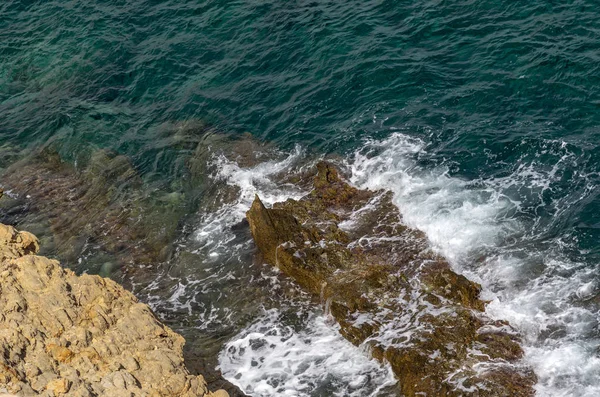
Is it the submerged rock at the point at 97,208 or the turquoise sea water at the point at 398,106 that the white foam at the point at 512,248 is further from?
the submerged rock at the point at 97,208

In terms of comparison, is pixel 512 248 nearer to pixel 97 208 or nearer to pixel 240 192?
pixel 240 192

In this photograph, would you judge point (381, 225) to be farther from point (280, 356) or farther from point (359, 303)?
point (280, 356)

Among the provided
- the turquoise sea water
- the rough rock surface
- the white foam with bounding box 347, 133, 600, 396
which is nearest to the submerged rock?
the turquoise sea water

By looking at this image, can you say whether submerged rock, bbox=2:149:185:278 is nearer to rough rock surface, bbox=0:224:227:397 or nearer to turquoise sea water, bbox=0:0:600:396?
turquoise sea water, bbox=0:0:600:396

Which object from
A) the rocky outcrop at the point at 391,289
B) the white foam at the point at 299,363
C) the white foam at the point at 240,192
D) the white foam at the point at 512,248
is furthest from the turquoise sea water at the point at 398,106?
the rocky outcrop at the point at 391,289

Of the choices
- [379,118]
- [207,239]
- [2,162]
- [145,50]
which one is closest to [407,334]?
[207,239]
